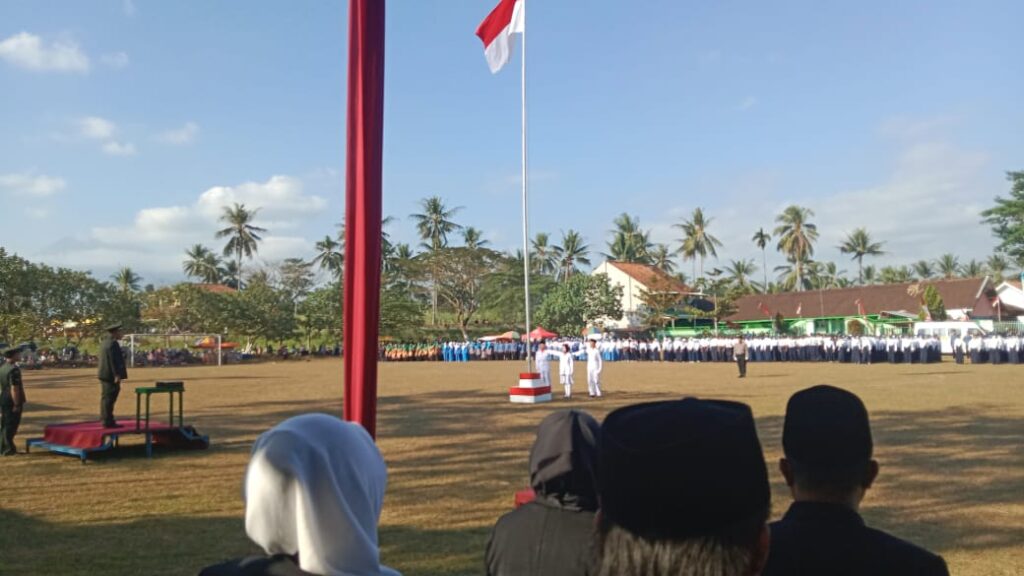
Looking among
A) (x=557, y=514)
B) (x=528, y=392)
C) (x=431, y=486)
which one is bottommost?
(x=431, y=486)

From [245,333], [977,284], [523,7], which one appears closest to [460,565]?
[523,7]

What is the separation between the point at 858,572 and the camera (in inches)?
76.7

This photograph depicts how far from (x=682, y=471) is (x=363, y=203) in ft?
8.96

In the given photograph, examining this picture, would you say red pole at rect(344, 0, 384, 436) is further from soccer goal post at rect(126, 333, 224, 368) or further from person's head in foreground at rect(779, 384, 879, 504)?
soccer goal post at rect(126, 333, 224, 368)

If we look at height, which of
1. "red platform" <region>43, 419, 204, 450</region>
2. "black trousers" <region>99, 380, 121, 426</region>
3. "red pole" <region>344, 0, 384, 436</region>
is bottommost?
"red platform" <region>43, 419, 204, 450</region>

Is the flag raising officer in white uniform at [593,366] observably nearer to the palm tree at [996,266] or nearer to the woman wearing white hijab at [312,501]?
the woman wearing white hijab at [312,501]

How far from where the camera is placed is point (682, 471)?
134cm

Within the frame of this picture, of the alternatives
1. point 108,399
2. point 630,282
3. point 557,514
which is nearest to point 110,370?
point 108,399

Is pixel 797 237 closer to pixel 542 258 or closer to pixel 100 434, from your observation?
pixel 542 258

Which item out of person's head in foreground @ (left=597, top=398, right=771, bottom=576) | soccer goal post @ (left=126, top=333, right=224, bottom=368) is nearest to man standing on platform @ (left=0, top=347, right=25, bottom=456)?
Answer: person's head in foreground @ (left=597, top=398, right=771, bottom=576)

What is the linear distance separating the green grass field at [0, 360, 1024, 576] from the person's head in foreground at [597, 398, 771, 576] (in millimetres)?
4708

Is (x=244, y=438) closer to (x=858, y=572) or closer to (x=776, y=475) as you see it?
(x=776, y=475)

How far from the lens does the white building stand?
64562 mm

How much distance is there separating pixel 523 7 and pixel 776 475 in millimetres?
11723
